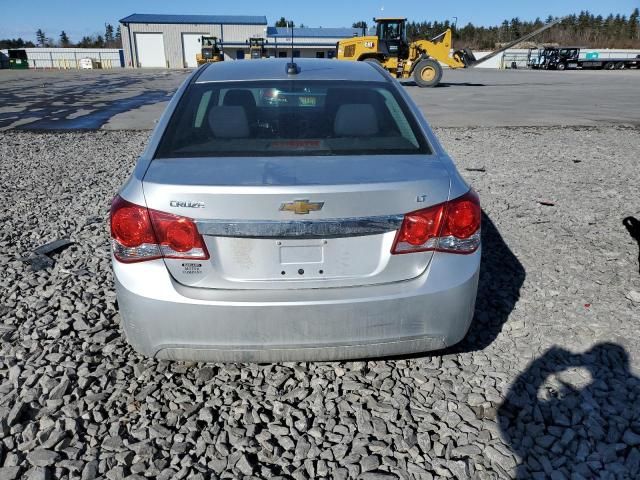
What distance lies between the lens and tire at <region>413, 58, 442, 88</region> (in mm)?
25250

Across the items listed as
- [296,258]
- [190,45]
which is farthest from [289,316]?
[190,45]

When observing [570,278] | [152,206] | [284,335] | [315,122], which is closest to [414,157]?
[315,122]

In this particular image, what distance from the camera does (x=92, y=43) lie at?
11150 cm

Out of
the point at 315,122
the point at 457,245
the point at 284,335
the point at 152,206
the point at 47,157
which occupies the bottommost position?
the point at 47,157

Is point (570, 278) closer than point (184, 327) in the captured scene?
No

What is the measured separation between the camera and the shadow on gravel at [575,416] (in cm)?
207

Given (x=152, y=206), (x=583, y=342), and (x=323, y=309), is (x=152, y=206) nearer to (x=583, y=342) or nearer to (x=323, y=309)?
(x=323, y=309)

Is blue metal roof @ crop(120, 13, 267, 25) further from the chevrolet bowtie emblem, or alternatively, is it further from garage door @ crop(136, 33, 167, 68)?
the chevrolet bowtie emblem

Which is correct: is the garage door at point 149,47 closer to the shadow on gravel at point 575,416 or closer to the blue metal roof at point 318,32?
the blue metal roof at point 318,32

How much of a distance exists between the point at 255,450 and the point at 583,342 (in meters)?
2.01

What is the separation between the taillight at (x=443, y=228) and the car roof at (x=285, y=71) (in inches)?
52.7

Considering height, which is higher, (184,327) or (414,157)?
(414,157)

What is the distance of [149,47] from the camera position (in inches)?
2527

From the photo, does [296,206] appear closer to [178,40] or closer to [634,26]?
[178,40]
